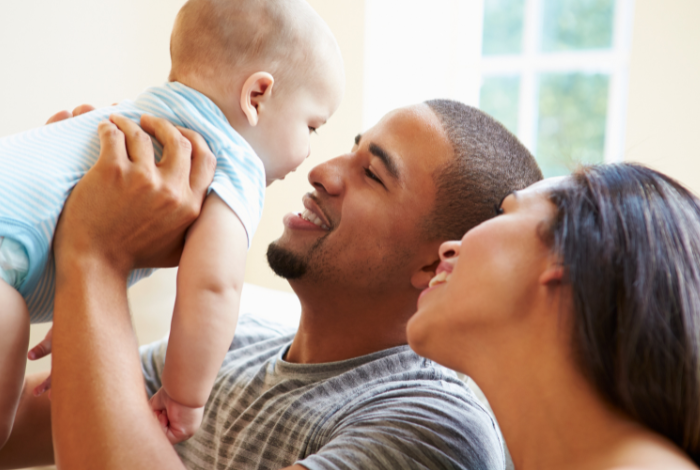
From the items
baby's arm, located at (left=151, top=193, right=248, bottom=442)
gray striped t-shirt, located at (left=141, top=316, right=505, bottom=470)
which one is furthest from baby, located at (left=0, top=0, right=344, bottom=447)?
gray striped t-shirt, located at (left=141, top=316, right=505, bottom=470)

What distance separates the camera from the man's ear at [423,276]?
1.27m

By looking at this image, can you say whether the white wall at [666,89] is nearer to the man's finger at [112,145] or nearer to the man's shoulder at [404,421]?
the man's shoulder at [404,421]

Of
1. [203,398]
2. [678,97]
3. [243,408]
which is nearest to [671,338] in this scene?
[203,398]

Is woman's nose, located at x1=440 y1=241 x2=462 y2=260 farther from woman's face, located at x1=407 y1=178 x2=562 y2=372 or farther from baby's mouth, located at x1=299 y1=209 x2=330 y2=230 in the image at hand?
baby's mouth, located at x1=299 y1=209 x2=330 y2=230

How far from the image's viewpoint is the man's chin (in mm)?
1272

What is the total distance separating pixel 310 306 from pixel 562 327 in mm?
698

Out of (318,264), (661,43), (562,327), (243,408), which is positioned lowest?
(243,408)

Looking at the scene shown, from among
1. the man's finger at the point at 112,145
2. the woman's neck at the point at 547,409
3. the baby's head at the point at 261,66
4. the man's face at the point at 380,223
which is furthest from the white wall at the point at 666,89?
the man's finger at the point at 112,145

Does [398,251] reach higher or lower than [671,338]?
lower

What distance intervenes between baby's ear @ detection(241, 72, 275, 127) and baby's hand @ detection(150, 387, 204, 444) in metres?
0.49

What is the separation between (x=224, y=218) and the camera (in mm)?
968

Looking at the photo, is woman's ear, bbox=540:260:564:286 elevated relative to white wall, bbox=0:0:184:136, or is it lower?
lower

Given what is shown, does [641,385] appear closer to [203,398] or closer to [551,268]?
[551,268]

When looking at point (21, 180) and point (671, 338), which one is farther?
point (21, 180)
